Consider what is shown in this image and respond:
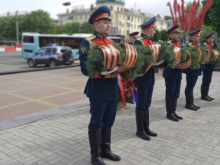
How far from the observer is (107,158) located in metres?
3.45

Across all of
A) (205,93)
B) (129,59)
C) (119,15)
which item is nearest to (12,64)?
(205,93)

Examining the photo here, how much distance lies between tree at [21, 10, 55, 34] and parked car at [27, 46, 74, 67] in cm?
4085

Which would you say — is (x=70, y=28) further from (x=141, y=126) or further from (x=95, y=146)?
(x=95, y=146)

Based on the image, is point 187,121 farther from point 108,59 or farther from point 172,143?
point 108,59

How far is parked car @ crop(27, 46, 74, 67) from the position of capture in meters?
17.3

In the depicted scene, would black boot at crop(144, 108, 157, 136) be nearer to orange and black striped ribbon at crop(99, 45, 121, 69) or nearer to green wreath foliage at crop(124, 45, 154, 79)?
green wreath foliage at crop(124, 45, 154, 79)

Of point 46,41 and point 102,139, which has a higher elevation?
point 46,41

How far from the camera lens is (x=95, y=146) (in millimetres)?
3195

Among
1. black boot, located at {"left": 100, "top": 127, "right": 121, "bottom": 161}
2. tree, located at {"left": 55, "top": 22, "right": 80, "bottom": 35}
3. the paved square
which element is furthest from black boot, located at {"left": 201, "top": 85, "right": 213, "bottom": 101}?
tree, located at {"left": 55, "top": 22, "right": 80, "bottom": 35}

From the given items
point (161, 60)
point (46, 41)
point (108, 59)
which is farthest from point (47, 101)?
point (46, 41)

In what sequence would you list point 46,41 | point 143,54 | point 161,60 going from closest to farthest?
point 143,54 < point 161,60 < point 46,41

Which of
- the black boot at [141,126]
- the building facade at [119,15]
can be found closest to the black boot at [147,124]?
the black boot at [141,126]

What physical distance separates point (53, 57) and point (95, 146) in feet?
48.7

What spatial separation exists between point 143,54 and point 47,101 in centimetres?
435
